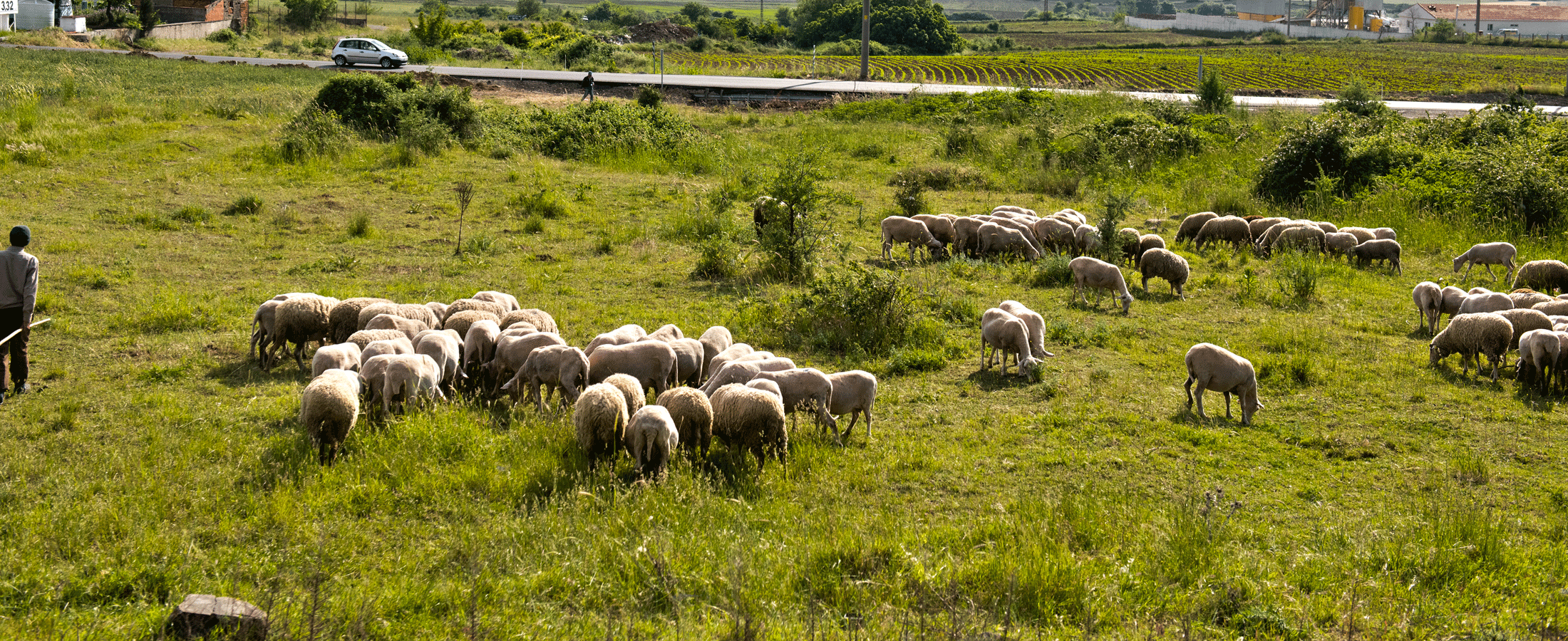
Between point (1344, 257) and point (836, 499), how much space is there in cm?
1531

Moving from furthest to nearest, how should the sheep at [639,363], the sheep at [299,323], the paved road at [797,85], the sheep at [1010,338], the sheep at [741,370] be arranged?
the paved road at [797,85], the sheep at [1010,338], the sheep at [299,323], the sheep at [639,363], the sheep at [741,370]

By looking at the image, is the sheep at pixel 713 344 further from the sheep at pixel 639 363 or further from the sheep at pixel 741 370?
the sheep at pixel 741 370

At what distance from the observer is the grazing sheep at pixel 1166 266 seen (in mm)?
15531

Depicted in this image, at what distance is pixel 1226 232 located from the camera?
19297 mm

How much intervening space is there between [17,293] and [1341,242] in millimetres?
19720

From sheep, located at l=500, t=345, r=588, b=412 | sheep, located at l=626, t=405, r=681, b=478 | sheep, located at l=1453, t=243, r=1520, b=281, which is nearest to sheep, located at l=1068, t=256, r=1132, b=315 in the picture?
sheep, located at l=1453, t=243, r=1520, b=281

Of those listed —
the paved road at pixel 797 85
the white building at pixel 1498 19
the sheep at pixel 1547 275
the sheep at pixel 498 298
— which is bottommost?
the sheep at pixel 498 298

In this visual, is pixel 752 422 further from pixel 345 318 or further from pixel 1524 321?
pixel 1524 321

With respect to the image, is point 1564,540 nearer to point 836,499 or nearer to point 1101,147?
point 836,499

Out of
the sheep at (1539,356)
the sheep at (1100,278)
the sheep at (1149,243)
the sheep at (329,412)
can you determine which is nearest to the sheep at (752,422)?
the sheep at (329,412)

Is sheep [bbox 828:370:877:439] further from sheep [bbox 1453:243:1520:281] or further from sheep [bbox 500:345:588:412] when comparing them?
sheep [bbox 1453:243:1520:281]

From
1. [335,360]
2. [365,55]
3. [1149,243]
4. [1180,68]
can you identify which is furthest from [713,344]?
[1180,68]

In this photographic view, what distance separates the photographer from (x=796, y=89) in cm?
4253

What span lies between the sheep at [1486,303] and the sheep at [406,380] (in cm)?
1235
